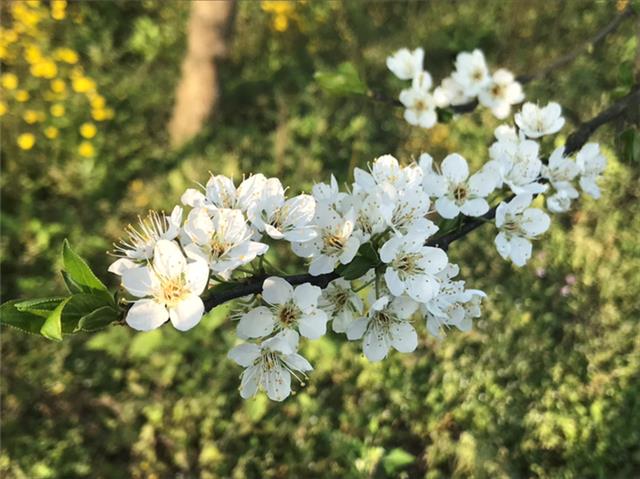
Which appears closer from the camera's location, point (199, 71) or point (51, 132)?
point (51, 132)

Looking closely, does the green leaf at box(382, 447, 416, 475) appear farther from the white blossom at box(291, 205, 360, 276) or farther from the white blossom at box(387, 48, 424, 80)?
the white blossom at box(387, 48, 424, 80)

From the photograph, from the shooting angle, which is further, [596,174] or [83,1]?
[83,1]

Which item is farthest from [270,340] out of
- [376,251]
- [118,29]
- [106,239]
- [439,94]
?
[118,29]

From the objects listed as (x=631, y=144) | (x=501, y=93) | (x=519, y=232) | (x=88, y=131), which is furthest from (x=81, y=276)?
(x=88, y=131)

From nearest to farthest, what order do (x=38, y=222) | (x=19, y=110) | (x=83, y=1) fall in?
(x=38, y=222) < (x=19, y=110) < (x=83, y=1)

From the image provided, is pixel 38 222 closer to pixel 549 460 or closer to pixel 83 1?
pixel 83 1

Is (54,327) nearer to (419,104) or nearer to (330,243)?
(330,243)
